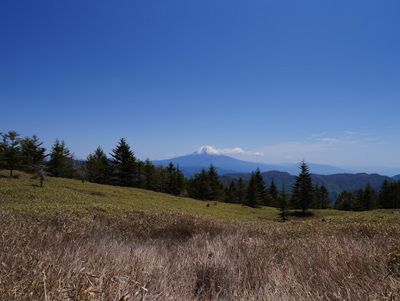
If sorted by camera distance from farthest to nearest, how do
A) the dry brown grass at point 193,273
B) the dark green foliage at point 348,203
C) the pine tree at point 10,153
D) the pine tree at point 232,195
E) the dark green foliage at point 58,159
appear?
the pine tree at point 232,195, the dark green foliage at point 348,203, the dark green foliage at point 58,159, the pine tree at point 10,153, the dry brown grass at point 193,273

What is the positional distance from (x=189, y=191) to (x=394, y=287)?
73.4 m

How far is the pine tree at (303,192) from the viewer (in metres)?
56.2

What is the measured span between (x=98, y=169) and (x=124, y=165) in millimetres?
Result: 6914

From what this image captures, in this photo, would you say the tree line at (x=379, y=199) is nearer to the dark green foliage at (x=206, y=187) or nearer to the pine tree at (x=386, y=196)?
the pine tree at (x=386, y=196)

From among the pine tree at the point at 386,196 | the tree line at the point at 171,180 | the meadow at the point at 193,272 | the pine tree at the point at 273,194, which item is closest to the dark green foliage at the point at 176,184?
the tree line at the point at 171,180

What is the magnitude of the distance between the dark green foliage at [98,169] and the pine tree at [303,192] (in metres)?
37.2

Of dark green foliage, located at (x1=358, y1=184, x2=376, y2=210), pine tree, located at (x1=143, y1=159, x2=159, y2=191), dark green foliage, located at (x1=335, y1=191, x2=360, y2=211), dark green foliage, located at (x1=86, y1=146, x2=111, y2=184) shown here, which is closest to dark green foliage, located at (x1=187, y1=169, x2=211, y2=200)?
pine tree, located at (x1=143, y1=159, x2=159, y2=191)

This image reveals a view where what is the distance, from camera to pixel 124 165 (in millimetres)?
68062

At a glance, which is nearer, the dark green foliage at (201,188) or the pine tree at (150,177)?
the dark green foliage at (201,188)

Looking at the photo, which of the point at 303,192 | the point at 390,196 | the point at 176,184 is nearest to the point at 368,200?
the point at 390,196

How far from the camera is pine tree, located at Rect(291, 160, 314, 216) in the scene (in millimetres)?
56156

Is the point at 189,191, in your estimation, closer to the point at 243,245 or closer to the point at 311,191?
the point at 311,191

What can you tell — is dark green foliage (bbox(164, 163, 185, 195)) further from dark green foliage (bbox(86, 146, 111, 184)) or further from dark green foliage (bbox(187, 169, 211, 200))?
dark green foliage (bbox(86, 146, 111, 184))

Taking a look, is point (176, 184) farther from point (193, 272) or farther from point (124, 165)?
point (193, 272)
